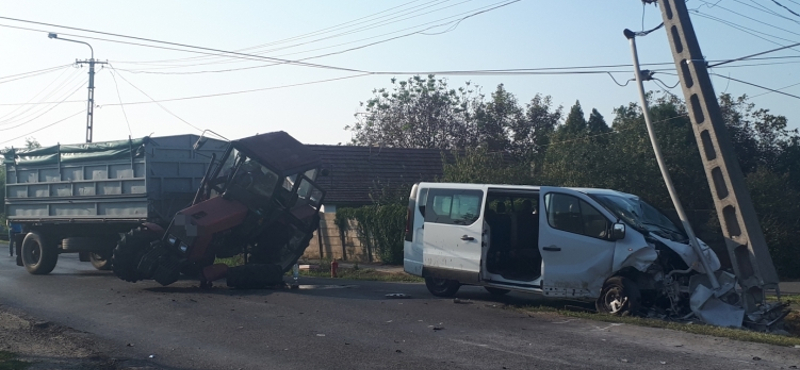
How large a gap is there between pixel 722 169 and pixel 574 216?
244 centimetres

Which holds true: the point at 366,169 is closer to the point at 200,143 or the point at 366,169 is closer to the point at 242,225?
the point at 200,143

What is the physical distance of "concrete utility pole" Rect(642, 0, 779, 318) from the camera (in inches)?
456

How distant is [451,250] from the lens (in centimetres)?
1281

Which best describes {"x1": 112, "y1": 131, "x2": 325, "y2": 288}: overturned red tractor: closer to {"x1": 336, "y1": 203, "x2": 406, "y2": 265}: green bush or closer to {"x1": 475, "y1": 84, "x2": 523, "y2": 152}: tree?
{"x1": 336, "y1": 203, "x2": 406, "y2": 265}: green bush

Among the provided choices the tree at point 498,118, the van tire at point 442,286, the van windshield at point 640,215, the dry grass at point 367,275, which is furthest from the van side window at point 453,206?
the tree at point 498,118

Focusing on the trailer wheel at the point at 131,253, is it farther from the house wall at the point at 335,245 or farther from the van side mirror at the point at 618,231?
the house wall at the point at 335,245

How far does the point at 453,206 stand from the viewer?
1292cm

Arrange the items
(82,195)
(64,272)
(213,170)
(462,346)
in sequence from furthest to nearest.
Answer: (64,272)
(82,195)
(213,170)
(462,346)

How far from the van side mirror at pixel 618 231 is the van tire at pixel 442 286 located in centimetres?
321

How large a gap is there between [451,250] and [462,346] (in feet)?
13.7

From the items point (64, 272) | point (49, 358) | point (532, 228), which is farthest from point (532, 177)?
point (49, 358)

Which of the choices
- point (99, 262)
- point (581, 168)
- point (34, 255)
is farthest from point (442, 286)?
point (34, 255)

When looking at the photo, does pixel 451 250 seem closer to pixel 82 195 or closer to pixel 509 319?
pixel 509 319

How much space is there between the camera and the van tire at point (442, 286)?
13.3m
